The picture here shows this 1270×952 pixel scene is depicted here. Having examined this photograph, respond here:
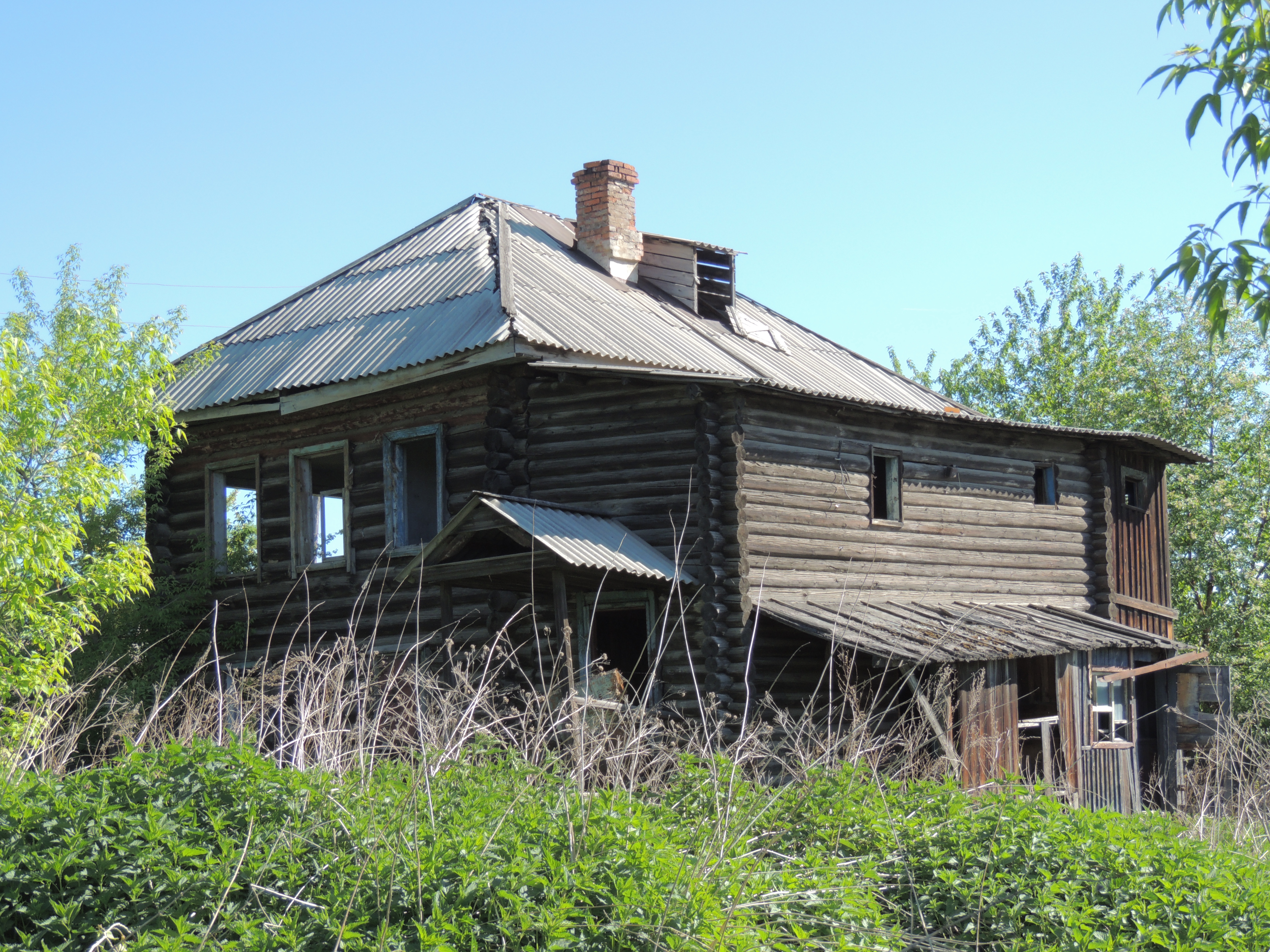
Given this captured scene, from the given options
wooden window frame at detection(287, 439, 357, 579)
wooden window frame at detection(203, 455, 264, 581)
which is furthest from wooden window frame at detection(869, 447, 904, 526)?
wooden window frame at detection(203, 455, 264, 581)

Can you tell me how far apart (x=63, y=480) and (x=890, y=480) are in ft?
33.2

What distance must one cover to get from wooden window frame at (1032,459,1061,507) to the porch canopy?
7.14 metres

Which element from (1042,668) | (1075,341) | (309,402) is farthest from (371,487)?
(1075,341)

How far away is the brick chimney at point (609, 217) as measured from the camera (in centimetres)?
1952

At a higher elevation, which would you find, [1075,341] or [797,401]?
[1075,341]

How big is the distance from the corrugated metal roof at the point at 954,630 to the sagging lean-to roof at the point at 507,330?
254cm

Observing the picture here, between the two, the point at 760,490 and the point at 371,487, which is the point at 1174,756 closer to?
the point at 760,490

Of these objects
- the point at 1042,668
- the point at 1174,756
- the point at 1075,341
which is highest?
the point at 1075,341

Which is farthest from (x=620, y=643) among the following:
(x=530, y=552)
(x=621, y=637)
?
(x=530, y=552)

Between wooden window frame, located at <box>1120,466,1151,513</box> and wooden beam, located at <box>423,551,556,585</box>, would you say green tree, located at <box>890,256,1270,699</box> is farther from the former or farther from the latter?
wooden beam, located at <box>423,551,556,585</box>

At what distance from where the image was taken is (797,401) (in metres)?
15.8

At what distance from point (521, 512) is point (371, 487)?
3.87m

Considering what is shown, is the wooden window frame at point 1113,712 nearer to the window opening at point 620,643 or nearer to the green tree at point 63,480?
the window opening at point 620,643

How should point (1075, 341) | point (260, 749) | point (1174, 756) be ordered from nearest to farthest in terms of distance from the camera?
point (260, 749) < point (1174, 756) < point (1075, 341)
